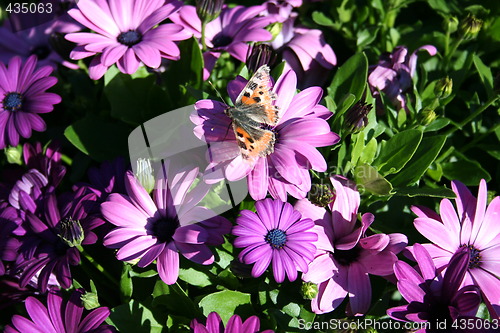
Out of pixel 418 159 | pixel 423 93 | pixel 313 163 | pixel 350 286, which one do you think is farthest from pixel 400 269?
pixel 423 93

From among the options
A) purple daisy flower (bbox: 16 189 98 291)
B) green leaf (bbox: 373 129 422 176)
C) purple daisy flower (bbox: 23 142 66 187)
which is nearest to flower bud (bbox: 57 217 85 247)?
purple daisy flower (bbox: 16 189 98 291)

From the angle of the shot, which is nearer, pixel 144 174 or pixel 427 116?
pixel 144 174

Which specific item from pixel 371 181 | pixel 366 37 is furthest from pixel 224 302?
pixel 366 37

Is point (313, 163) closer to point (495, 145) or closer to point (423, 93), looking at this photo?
point (423, 93)

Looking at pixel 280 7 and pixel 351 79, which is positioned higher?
pixel 280 7

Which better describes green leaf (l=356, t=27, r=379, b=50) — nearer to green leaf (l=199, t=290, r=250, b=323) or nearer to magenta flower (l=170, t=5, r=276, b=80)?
magenta flower (l=170, t=5, r=276, b=80)

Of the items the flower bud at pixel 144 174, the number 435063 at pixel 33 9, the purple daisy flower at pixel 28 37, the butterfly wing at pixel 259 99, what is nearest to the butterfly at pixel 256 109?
the butterfly wing at pixel 259 99

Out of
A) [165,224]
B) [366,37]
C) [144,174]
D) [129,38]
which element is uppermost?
[366,37]

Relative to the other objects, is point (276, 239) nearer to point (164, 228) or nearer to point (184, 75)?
point (164, 228)
